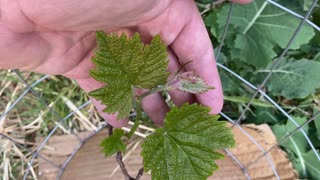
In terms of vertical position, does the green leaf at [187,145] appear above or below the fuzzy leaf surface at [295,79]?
above

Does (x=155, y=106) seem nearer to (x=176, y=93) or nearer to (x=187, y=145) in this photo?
(x=176, y=93)

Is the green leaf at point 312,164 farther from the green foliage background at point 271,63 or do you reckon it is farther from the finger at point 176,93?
the finger at point 176,93

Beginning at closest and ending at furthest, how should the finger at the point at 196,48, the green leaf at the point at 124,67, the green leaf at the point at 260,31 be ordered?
1. the green leaf at the point at 124,67
2. the finger at the point at 196,48
3. the green leaf at the point at 260,31

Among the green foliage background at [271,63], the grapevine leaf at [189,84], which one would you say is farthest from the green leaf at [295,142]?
the grapevine leaf at [189,84]

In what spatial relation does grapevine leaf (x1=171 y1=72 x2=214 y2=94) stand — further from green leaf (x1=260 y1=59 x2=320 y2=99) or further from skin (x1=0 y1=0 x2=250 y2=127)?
green leaf (x1=260 y1=59 x2=320 y2=99)

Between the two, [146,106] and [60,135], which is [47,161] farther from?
[146,106]

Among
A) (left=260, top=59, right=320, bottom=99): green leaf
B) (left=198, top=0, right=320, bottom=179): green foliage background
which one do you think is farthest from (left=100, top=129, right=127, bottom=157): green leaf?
(left=260, top=59, right=320, bottom=99): green leaf

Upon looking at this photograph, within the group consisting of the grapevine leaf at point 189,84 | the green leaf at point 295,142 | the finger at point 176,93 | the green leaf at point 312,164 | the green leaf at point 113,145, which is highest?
the grapevine leaf at point 189,84

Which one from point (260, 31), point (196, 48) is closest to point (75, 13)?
point (196, 48)
